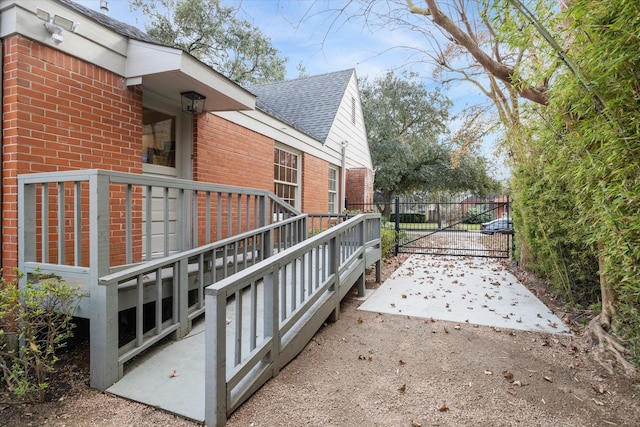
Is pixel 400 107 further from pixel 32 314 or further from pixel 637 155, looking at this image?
pixel 32 314

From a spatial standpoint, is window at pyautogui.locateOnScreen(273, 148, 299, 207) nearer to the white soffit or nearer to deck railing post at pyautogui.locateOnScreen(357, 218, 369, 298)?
deck railing post at pyautogui.locateOnScreen(357, 218, 369, 298)

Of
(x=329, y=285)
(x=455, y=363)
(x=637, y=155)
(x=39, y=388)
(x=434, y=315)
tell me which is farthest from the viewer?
(x=434, y=315)

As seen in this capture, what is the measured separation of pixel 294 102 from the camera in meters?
11.1

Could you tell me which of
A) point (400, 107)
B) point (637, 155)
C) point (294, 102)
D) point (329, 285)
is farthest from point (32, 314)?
point (400, 107)

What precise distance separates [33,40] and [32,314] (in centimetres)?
227

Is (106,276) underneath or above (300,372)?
above

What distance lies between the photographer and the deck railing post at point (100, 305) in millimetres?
2305

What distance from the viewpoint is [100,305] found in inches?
90.7

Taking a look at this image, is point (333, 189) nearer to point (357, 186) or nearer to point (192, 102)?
point (357, 186)

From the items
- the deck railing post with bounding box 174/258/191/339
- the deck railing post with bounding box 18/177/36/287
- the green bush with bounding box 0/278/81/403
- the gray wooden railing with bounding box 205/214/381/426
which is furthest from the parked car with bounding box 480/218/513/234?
the deck railing post with bounding box 18/177/36/287

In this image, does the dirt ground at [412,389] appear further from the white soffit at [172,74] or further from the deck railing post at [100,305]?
the white soffit at [172,74]

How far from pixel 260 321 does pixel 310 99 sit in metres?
9.07

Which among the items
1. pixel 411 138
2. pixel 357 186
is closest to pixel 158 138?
pixel 357 186

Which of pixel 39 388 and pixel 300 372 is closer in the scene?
pixel 39 388
